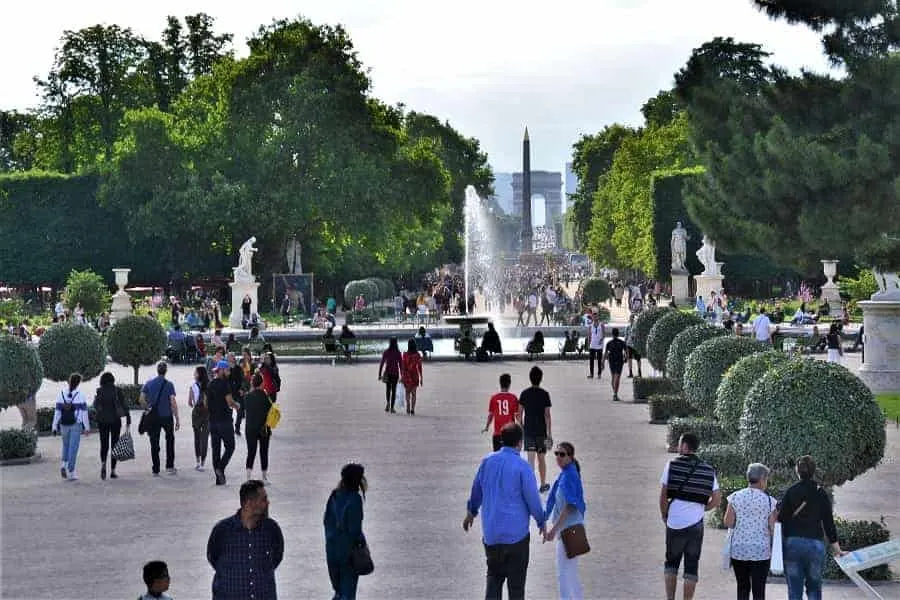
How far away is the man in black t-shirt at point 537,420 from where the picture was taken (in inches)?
659

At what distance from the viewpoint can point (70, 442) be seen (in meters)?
18.9

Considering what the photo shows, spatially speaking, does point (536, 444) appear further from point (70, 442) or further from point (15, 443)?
point (15, 443)

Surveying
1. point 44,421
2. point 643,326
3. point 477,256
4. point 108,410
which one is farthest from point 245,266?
point 108,410

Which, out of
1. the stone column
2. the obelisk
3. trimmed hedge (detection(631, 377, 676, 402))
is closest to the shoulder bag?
trimmed hedge (detection(631, 377, 676, 402))

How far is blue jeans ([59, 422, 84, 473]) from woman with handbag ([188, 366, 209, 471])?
1402 mm

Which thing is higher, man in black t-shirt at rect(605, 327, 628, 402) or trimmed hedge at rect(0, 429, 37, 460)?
man in black t-shirt at rect(605, 327, 628, 402)

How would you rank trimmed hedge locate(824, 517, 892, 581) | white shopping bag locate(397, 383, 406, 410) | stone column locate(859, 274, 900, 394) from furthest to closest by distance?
1. stone column locate(859, 274, 900, 394)
2. white shopping bag locate(397, 383, 406, 410)
3. trimmed hedge locate(824, 517, 892, 581)

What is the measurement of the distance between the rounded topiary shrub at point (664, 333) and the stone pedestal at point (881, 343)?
3605 millimetres

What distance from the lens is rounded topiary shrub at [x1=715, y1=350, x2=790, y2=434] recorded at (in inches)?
699

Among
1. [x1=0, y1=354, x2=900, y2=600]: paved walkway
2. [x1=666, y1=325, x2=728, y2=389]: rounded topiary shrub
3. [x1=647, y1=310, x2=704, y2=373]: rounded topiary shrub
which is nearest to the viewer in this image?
[x1=0, y1=354, x2=900, y2=600]: paved walkway

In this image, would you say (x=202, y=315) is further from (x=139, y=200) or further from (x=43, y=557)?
(x=43, y=557)

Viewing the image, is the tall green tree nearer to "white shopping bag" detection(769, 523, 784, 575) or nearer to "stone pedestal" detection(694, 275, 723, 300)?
"stone pedestal" detection(694, 275, 723, 300)

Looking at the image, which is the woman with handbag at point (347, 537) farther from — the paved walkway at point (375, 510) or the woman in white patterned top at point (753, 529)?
the woman in white patterned top at point (753, 529)

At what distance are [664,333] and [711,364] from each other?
24.2 feet
